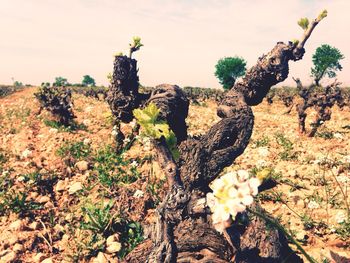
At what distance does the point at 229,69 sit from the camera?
6397 cm

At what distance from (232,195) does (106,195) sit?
19.1 feet

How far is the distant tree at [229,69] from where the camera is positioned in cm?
6364

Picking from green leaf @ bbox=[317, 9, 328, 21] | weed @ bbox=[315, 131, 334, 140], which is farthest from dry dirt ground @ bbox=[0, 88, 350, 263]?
green leaf @ bbox=[317, 9, 328, 21]

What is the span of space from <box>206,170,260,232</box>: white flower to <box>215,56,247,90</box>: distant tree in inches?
A: 2470

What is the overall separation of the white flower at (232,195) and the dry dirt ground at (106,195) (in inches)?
11.1

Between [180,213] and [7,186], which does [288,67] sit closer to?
[180,213]

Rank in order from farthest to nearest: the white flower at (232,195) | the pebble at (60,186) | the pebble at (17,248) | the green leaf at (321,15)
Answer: the pebble at (60,186) < the pebble at (17,248) < the green leaf at (321,15) < the white flower at (232,195)

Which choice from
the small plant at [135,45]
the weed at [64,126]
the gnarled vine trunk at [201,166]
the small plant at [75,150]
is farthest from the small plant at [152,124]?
the weed at [64,126]

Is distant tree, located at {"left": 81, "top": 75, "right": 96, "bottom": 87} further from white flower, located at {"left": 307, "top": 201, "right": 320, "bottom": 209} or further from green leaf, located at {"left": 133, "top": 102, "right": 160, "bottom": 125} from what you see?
green leaf, located at {"left": 133, "top": 102, "right": 160, "bottom": 125}

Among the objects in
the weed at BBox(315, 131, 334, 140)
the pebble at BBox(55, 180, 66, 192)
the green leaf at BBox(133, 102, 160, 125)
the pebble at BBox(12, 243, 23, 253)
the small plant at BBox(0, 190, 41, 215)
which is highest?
the green leaf at BBox(133, 102, 160, 125)

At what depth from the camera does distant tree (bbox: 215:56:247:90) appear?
209 feet

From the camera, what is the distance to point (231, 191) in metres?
2.19

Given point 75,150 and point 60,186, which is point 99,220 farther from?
point 75,150

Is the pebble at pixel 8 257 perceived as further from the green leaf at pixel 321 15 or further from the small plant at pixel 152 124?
the green leaf at pixel 321 15
